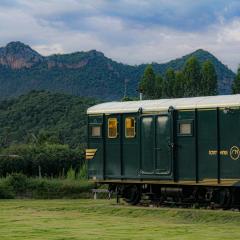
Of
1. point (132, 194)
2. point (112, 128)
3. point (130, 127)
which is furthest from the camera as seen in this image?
point (112, 128)

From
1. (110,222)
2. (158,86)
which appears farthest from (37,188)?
(158,86)

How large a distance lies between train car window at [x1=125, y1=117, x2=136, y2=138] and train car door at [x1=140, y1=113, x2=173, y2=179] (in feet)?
1.34

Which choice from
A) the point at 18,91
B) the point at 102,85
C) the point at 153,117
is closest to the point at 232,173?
the point at 153,117

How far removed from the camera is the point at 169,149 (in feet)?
68.0

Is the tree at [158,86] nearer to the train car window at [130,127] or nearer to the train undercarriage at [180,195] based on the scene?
the train undercarriage at [180,195]

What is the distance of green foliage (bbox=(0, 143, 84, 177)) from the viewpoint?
33.8 m

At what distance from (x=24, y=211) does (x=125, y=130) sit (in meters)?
4.26

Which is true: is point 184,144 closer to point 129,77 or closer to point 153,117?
point 153,117

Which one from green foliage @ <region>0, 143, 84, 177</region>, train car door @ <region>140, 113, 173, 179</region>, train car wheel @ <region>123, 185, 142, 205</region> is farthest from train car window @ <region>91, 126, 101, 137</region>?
green foliage @ <region>0, 143, 84, 177</region>

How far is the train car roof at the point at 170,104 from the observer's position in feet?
63.7

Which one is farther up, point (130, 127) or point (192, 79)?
point (192, 79)

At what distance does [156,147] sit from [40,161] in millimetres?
15348

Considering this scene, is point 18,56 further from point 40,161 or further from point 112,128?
point 112,128

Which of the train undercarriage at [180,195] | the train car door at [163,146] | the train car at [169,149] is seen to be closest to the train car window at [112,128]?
the train car at [169,149]
